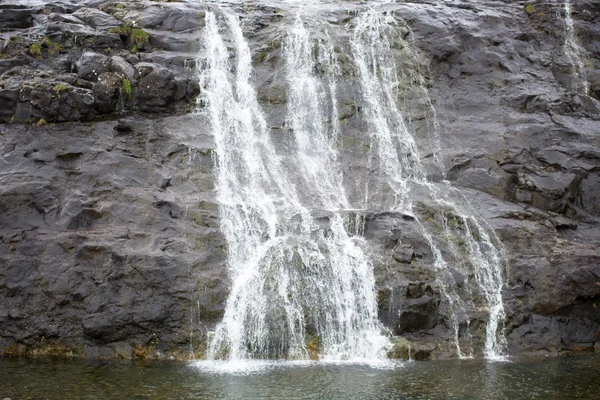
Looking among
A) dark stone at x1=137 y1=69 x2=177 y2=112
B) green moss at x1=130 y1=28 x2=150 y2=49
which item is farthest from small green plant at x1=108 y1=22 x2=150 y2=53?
dark stone at x1=137 y1=69 x2=177 y2=112

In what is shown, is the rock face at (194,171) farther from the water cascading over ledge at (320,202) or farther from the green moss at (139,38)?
the water cascading over ledge at (320,202)

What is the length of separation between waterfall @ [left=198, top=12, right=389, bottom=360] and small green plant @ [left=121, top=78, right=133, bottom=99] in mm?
2118

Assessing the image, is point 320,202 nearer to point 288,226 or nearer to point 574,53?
point 288,226

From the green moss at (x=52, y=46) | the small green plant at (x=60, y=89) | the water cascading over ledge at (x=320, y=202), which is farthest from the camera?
the green moss at (x=52, y=46)

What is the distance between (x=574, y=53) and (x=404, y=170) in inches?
314

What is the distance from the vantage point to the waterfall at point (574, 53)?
19766 mm

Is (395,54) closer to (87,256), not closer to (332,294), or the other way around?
(332,294)

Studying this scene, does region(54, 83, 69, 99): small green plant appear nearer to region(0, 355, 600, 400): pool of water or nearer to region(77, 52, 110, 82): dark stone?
region(77, 52, 110, 82): dark stone

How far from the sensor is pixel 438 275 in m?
14.1

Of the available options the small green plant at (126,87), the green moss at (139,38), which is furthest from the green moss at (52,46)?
the small green plant at (126,87)

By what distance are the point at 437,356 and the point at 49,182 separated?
964 centimetres

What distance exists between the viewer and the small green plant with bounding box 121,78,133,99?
17.3 metres

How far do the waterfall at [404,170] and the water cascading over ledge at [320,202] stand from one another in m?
0.03

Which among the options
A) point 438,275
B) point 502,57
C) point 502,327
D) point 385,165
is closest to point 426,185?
point 385,165
